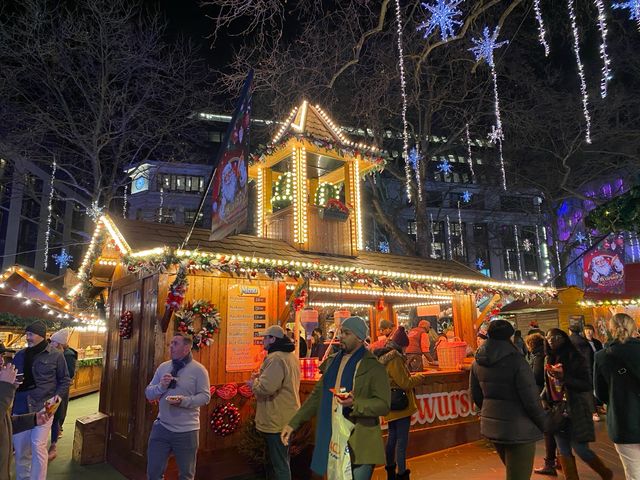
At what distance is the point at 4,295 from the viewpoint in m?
11.3

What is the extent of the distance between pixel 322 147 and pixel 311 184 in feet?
4.17

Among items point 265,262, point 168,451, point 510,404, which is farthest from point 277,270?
point 510,404

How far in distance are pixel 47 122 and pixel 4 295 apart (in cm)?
971

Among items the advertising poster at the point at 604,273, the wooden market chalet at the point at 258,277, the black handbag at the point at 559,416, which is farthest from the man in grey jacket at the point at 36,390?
the advertising poster at the point at 604,273

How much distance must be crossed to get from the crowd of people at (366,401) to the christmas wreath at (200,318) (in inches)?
61.4

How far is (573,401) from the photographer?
203 inches

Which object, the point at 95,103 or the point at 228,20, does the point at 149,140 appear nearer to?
the point at 95,103

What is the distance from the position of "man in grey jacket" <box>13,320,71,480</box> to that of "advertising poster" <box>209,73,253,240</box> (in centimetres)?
254

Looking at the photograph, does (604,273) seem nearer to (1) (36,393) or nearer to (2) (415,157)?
(2) (415,157)

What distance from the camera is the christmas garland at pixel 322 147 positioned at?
32.1ft

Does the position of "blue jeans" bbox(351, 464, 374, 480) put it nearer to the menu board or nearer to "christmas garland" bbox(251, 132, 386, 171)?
the menu board

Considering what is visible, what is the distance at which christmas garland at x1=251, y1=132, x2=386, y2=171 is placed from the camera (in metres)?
9.78

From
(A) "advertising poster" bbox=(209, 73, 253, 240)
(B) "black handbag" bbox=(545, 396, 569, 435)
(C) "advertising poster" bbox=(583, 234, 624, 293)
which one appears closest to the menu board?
(A) "advertising poster" bbox=(209, 73, 253, 240)

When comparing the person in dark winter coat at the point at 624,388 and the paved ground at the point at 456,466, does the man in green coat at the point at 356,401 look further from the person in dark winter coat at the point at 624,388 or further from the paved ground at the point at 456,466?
the paved ground at the point at 456,466
